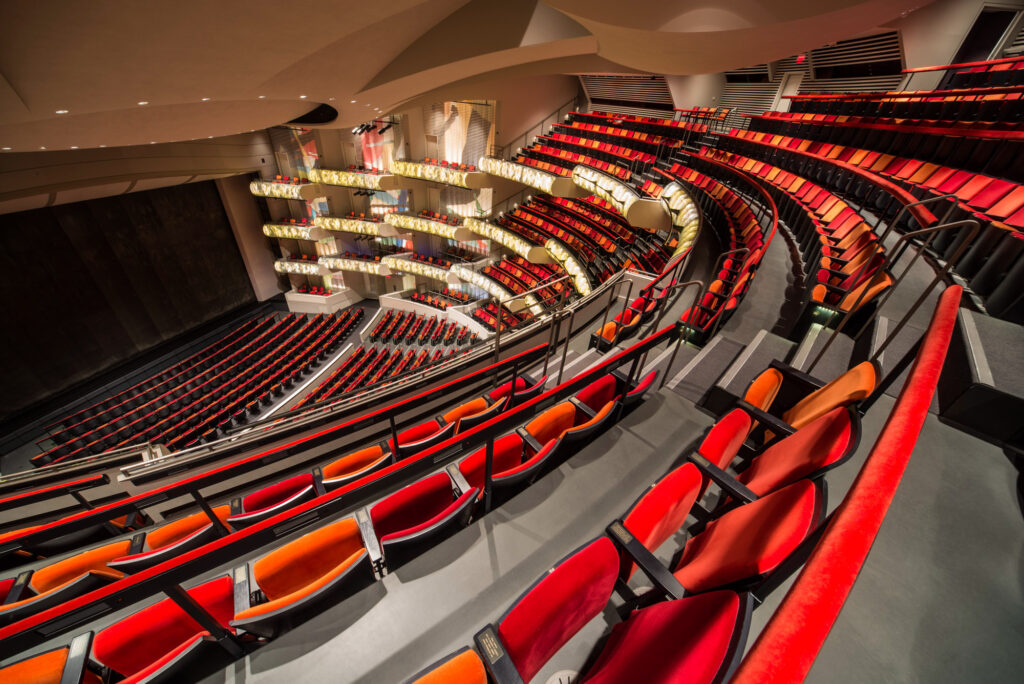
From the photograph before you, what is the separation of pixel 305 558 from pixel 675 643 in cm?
150

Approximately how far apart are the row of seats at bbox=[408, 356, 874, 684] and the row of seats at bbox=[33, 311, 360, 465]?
30.5ft

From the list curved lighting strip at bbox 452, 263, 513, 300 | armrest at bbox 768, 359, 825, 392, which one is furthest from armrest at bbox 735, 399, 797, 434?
curved lighting strip at bbox 452, 263, 513, 300

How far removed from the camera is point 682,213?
21.2 feet

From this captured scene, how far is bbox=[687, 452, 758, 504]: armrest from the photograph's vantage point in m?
1.44

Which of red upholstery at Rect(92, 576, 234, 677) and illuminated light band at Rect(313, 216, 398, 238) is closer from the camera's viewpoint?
red upholstery at Rect(92, 576, 234, 677)

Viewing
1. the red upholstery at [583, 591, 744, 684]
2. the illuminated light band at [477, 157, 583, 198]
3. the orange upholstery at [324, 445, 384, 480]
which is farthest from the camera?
the illuminated light band at [477, 157, 583, 198]

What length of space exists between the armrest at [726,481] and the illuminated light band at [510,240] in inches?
412

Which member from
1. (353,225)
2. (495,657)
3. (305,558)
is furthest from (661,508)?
(353,225)

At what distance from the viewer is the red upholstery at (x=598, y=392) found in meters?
2.48

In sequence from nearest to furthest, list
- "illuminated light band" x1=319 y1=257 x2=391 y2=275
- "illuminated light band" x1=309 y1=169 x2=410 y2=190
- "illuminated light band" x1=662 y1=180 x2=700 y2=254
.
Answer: "illuminated light band" x1=662 y1=180 x2=700 y2=254 → "illuminated light band" x1=309 y1=169 x2=410 y2=190 → "illuminated light band" x1=319 y1=257 x2=391 y2=275

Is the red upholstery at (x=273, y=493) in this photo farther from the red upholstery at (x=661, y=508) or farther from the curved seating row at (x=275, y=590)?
the red upholstery at (x=661, y=508)

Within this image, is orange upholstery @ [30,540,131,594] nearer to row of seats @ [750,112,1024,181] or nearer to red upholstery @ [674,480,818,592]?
red upholstery @ [674,480,818,592]

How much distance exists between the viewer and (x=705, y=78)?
1249cm

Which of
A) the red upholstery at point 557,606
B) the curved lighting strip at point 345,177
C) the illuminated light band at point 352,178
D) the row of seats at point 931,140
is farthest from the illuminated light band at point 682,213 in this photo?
the curved lighting strip at point 345,177
